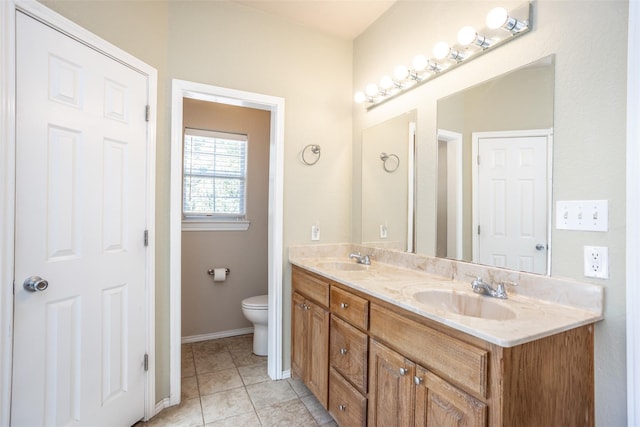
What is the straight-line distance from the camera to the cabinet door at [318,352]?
1.78m

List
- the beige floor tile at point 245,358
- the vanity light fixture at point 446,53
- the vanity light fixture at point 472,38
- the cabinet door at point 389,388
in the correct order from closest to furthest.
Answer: the cabinet door at point 389,388, the vanity light fixture at point 472,38, the vanity light fixture at point 446,53, the beige floor tile at point 245,358

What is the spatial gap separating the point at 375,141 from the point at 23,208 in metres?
1.99

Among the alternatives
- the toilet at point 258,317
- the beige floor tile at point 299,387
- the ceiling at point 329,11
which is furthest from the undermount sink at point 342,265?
the ceiling at point 329,11

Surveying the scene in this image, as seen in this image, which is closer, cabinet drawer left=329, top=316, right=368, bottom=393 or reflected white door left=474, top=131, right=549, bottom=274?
reflected white door left=474, top=131, right=549, bottom=274

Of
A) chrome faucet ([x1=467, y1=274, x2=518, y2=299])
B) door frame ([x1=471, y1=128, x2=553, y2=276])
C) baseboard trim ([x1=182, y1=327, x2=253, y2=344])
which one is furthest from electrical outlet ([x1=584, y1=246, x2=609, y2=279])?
baseboard trim ([x1=182, y1=327, x2=253, y2=344])

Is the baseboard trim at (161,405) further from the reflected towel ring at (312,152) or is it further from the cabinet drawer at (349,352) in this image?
the reflected towel ring at (312,152)

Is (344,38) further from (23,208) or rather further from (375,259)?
(23,208)

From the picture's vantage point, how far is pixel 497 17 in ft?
4.38

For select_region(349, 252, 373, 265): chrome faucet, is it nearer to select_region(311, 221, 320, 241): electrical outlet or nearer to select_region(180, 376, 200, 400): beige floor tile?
select_region(311, 221, 320, 241): electrical outlet

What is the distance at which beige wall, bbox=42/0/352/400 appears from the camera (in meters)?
1.77

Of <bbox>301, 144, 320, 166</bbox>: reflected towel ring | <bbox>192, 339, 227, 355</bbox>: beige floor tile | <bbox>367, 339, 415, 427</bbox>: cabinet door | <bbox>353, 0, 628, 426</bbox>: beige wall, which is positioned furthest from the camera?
<bbox>192, 339, 227, 355</bbox>: beige floor tile

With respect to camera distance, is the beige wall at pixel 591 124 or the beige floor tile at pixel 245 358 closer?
the beige wall at pixel 591 124

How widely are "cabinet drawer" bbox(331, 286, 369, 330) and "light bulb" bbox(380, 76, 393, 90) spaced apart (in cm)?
137

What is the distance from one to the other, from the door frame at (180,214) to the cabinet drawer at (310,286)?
14cm
